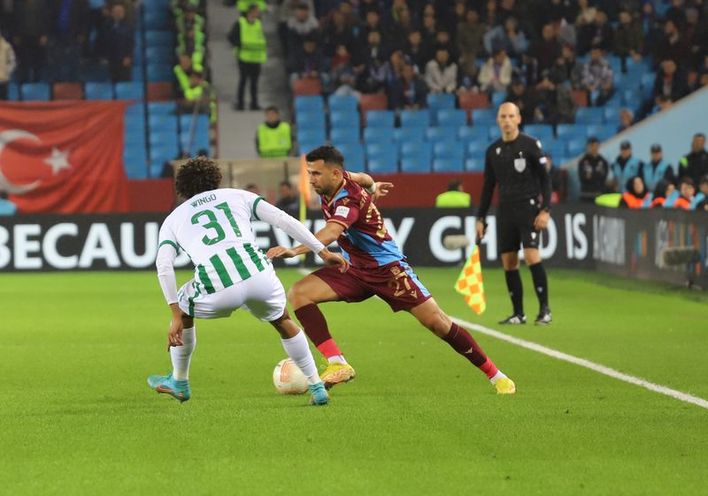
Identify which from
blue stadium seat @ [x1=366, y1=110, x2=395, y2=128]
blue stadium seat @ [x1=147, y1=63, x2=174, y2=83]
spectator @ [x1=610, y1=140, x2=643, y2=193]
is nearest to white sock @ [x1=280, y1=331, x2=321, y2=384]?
spectator @ [x1=610, y1=140, x2=643, y2=193]

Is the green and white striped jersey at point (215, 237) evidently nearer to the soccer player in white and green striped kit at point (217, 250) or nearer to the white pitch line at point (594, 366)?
the soccer player in white and green striped kit at point (217, 250)

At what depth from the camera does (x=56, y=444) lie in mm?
7730

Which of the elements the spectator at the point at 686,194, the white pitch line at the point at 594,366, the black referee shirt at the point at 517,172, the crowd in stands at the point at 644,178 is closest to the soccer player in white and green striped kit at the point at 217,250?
the white pitch line at the point at 594,366

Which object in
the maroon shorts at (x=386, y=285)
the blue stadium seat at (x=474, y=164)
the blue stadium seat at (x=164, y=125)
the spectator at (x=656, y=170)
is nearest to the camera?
the maroon shorts at (x=386, y=285)

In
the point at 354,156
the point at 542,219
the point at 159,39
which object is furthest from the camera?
the point at 159,39

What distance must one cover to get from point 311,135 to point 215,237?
20.8 meters

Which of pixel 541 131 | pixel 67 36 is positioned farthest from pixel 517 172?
pixel 67 36

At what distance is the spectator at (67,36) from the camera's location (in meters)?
29.6

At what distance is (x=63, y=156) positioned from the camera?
2631 centimetres

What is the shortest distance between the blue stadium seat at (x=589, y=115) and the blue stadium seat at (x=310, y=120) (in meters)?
5.14

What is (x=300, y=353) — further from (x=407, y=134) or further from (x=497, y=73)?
(x=497, y=73)

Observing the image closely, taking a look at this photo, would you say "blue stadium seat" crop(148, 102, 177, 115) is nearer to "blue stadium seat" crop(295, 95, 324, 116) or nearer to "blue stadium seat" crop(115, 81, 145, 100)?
"blue stadium seat" crop(115, 81, 145, 100)

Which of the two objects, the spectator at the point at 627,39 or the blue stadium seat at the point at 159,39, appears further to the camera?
the spectator at the point at 627,39

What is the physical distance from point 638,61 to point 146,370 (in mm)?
22126
